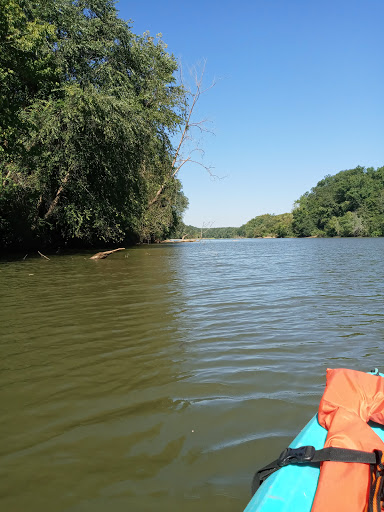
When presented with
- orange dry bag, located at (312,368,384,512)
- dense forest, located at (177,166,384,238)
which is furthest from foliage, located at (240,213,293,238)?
orange dry bag, located at (312,368,384,512)

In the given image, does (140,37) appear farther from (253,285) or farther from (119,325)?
(119,325)

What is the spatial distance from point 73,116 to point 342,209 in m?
96.6

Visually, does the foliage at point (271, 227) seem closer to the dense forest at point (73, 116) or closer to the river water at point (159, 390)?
the dense forest at point (73, 116)

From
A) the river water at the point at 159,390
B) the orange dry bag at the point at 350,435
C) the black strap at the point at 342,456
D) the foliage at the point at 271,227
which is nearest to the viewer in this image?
the orange dry bag at the point at 350,435

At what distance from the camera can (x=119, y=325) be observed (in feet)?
17.2

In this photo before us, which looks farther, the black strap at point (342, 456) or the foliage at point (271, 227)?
the foliage at point (271, 227)

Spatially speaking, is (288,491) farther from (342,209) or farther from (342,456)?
(342,209)

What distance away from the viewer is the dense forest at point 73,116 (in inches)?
564

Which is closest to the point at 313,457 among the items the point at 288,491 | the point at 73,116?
the point at 288,491

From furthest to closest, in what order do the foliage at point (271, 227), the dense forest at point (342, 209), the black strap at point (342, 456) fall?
1. the foliage at point (271, 227)
2. the dense forest at point (342, 209)
3. the black strap at point (342, 456)

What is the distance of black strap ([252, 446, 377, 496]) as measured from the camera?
1.60m

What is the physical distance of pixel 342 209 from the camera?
99.6 metres

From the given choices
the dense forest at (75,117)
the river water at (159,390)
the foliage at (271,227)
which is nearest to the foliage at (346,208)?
the foliage at (271,227)

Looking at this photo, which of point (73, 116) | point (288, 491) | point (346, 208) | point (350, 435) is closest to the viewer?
point (288, 491)
